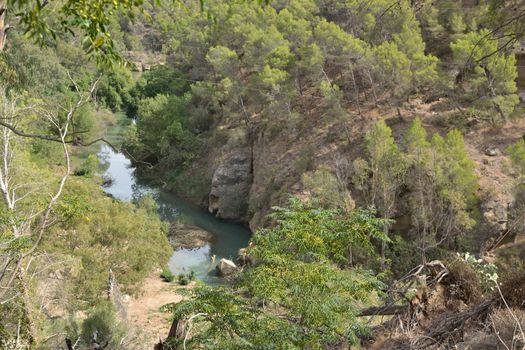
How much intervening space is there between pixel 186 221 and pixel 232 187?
3600 mm

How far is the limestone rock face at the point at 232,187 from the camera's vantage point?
30625 millimetres

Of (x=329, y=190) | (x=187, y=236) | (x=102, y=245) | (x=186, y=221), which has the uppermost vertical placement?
(x=329, y=190)

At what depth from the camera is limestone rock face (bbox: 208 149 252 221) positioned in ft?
100

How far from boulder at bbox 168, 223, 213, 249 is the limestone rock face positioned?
2.59m

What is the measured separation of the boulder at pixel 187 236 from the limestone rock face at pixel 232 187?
2.59 m

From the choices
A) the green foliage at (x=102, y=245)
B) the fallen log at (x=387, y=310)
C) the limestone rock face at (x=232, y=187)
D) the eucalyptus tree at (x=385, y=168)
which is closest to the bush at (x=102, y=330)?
the fallen log at (x=387, y=310)

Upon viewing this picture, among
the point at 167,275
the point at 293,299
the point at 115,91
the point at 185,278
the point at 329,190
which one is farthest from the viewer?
the point at 115,91

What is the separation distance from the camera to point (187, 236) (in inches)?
1092

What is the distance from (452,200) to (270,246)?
1388cm

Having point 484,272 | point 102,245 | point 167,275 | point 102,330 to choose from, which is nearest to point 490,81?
point 167,275

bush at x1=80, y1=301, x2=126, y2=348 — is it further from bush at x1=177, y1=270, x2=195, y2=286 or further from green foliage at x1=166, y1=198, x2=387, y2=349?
bush at x1=177, y1=270, x2=195, y2=286

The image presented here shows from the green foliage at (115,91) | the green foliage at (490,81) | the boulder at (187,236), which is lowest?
the boulder at (187,236)

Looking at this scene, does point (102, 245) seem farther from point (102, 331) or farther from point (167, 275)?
point (102, 331)

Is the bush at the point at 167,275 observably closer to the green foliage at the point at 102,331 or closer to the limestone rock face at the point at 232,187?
the limestone rock face at the point at 232,187
